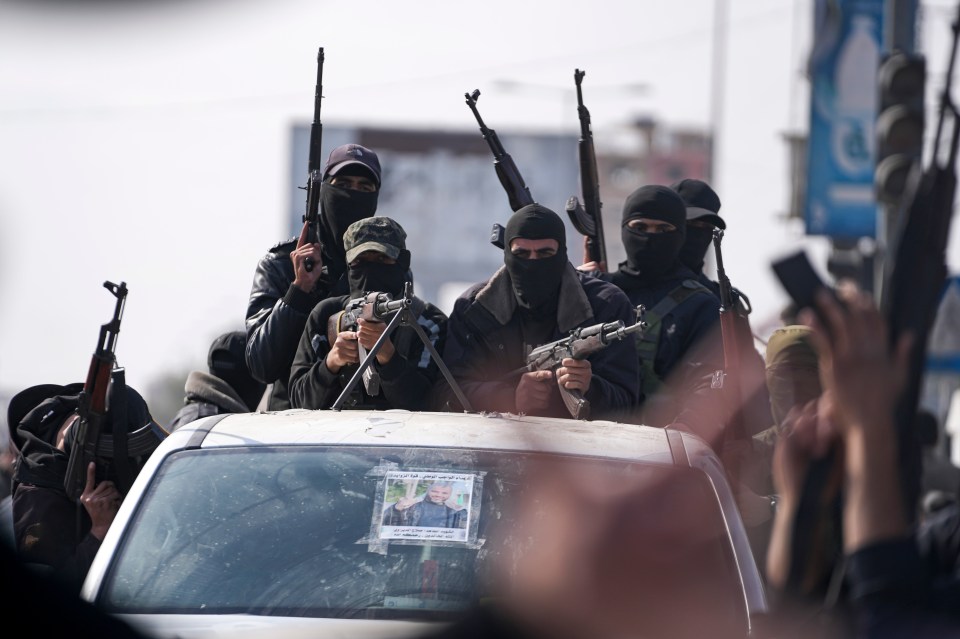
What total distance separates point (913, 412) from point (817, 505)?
0.18 m

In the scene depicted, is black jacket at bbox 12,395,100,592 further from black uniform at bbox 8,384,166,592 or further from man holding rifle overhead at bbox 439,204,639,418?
man holding rifle overhead at bbox 439,204,639,418

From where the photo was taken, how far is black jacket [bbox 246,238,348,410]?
5816 millimetres

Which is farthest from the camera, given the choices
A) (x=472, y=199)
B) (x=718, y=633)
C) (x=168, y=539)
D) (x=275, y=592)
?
(x=472, y=199)

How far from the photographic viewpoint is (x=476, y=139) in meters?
55.1

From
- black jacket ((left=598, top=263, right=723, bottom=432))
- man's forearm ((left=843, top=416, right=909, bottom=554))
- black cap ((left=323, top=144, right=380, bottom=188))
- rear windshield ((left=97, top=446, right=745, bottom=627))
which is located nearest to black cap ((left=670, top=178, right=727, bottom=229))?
black jacket ((left=598, top=263, right=723, bottom=432))

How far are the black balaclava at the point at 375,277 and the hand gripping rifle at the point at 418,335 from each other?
21.3 inches

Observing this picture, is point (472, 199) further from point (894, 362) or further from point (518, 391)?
point (894, 362)

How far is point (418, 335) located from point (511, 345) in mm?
513

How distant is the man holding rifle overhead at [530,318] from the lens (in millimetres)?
5508

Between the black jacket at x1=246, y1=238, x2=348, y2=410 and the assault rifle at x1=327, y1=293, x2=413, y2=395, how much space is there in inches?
8.5

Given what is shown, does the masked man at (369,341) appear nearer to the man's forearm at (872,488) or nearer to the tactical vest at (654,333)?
the tactical vest at (654,333)

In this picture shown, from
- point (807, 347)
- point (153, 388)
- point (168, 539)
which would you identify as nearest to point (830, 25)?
point (807, 347)

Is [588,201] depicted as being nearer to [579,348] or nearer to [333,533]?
[579,348]

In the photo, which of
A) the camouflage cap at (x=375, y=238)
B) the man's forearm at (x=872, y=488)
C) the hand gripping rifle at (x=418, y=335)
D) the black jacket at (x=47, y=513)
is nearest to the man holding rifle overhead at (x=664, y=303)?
the hand gripping rifle at (x=418, y=335)
